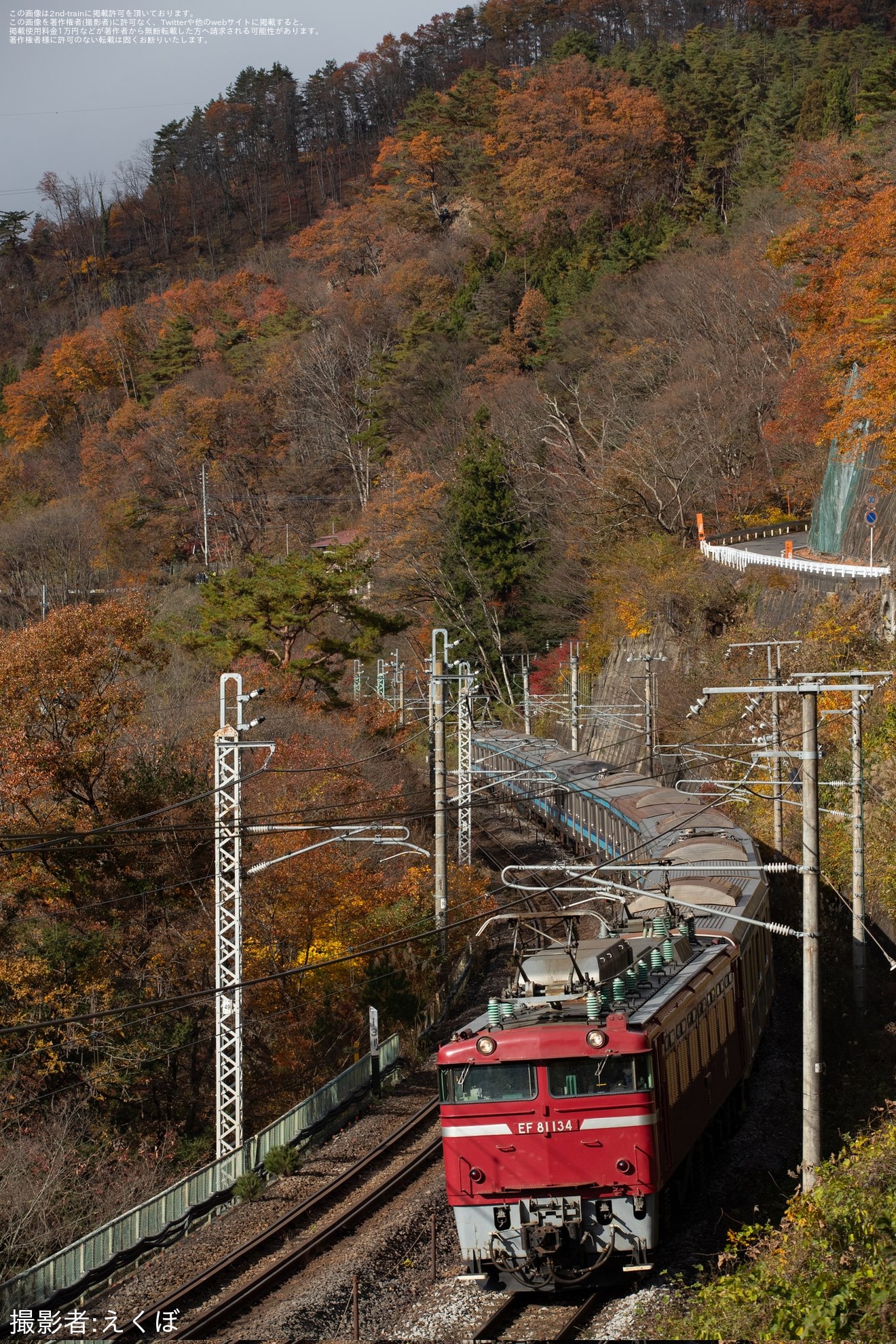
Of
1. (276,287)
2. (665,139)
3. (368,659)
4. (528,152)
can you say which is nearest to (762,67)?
(665,139)

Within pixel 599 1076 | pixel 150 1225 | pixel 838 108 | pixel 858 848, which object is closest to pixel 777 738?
pixel 858 848

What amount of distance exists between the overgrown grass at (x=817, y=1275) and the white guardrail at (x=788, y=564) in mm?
23194

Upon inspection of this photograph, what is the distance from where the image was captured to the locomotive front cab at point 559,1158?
35.8 ft

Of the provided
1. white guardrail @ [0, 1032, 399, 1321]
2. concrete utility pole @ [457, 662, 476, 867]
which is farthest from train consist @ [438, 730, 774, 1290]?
concrete utility pole @ [457, 662, 476, 867]

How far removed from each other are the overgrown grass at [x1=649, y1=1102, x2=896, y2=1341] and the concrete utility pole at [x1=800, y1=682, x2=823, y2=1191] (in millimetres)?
998

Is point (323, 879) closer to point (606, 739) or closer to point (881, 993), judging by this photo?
point (881, 993)

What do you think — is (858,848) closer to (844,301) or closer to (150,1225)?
(150,1225)

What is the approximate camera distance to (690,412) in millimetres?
51250

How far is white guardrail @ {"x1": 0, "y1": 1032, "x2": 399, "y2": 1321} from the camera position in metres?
12.6

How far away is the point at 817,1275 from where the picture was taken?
8812mm

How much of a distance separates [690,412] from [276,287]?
2146 inches

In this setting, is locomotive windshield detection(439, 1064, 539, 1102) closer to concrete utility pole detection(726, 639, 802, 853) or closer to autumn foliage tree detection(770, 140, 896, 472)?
concrete utility pole detection(726, 639, 802, 853)

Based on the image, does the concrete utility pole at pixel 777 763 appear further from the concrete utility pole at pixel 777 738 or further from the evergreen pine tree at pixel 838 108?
the evergreen pine tree at pixel 838 108

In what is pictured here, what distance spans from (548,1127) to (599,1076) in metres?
0.60
